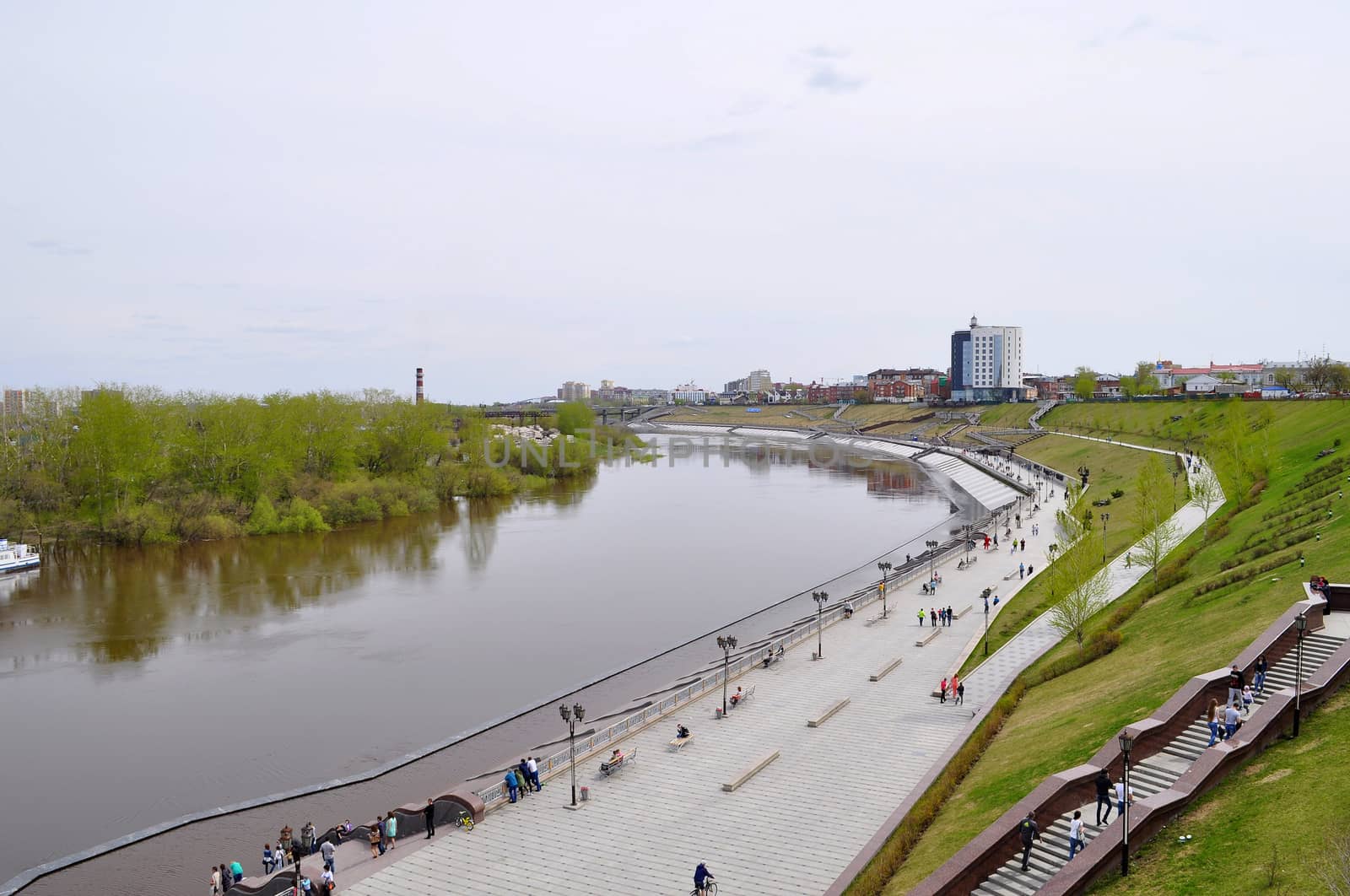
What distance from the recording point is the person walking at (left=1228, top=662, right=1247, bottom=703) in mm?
14953

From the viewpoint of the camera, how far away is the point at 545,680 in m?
27.8

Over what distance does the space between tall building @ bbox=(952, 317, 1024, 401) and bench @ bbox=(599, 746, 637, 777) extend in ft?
547

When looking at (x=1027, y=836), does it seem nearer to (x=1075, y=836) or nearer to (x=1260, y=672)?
(x=1075, y=836)

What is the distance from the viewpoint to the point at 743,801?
56.3ft

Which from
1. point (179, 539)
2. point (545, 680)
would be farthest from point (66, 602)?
point (545, 680)

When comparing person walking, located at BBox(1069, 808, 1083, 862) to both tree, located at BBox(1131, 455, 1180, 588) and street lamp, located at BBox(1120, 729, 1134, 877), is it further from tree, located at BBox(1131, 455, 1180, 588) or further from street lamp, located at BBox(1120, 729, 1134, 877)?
tree, located at BBox(1131, 455, 1180, 588)

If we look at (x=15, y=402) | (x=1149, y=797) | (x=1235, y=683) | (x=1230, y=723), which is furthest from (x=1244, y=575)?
(x=15, y=402)

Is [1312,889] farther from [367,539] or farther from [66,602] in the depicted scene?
[367,539]

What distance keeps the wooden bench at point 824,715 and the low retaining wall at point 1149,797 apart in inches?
296

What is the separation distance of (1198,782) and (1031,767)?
11.4 ft

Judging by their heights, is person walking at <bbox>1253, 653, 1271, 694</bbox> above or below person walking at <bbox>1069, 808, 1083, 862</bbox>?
above

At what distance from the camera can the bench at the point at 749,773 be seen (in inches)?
695

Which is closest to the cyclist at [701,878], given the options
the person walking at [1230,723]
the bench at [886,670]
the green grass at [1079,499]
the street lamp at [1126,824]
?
the street lamp at [1126,824]

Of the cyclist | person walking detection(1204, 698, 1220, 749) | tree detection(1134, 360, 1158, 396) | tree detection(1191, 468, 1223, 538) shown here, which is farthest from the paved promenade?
tree detection(1134, 360, 1158, 396)
